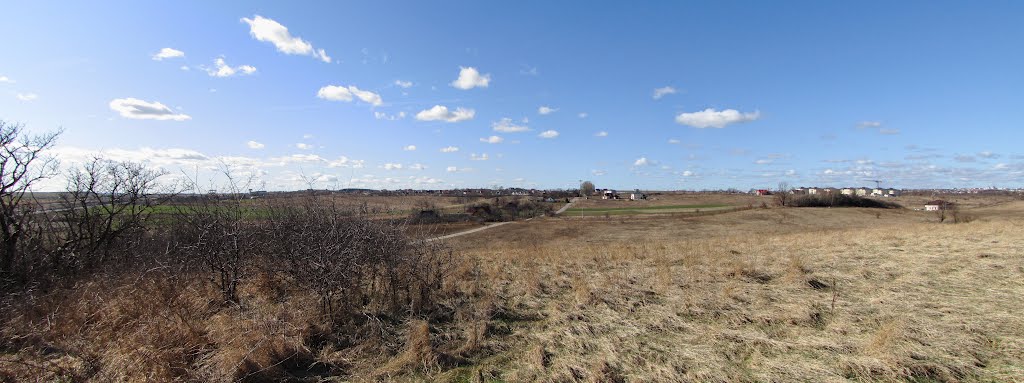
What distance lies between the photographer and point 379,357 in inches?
209

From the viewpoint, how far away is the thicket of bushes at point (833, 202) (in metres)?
83.3

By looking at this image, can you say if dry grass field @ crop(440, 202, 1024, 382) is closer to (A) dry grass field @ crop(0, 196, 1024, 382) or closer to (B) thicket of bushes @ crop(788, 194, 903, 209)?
(A) dry grass field @ crop(0, 196, 1024, 382)

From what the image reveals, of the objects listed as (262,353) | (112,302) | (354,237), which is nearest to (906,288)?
(354,237)

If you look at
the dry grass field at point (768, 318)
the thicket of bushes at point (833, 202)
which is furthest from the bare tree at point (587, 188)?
the dry grass field at point (768, 318)

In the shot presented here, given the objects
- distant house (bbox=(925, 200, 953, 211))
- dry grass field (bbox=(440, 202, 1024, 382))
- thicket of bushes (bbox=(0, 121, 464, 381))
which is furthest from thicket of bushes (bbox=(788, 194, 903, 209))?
thicket of bushes (bbox=(0, 121, 464, 381))

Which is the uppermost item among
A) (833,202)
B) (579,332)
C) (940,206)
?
(833,202)

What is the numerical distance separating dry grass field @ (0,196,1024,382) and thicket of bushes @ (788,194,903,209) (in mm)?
88154

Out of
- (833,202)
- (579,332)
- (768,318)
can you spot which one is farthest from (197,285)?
(833,202)

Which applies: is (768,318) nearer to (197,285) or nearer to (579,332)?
(579,332)

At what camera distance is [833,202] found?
8369 centimetres

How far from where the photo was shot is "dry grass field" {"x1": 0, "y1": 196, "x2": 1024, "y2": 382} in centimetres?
465

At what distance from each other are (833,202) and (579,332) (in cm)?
9879

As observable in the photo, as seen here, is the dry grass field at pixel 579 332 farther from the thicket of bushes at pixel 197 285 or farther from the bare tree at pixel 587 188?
the bare tree at pixel 587 188

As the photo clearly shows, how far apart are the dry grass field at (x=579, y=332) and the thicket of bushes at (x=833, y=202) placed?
8815cm
